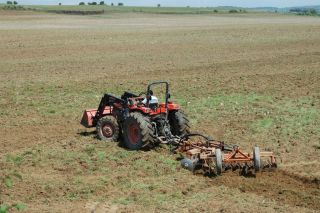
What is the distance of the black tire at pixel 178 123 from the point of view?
13125mm

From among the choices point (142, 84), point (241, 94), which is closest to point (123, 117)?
point (241, 94)

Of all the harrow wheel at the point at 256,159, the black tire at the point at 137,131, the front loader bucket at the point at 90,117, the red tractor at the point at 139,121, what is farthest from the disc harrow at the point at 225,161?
the front loader bucket at the point at 90,117

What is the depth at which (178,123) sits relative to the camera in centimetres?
1312

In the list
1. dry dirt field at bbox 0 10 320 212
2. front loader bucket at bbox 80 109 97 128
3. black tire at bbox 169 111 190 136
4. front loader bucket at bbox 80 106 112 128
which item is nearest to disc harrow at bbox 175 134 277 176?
dry dirt field at bbox 0 10 320 212

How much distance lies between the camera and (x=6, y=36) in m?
45.7

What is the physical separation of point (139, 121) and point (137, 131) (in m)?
0.40

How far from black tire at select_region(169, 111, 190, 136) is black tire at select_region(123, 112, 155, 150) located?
926 millimetres

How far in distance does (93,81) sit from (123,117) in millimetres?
10624

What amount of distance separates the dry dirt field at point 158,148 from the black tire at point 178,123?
750mm

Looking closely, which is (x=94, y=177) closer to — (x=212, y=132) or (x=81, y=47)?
(x=212, y=132)

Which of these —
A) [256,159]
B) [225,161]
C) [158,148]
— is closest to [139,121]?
[158,148]

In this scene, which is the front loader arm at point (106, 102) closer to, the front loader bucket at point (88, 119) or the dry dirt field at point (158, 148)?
the front loader bucket at point (88, 119)

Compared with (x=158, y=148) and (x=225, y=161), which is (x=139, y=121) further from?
(x=225, y=161)

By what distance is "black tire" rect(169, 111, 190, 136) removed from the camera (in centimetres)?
1312
